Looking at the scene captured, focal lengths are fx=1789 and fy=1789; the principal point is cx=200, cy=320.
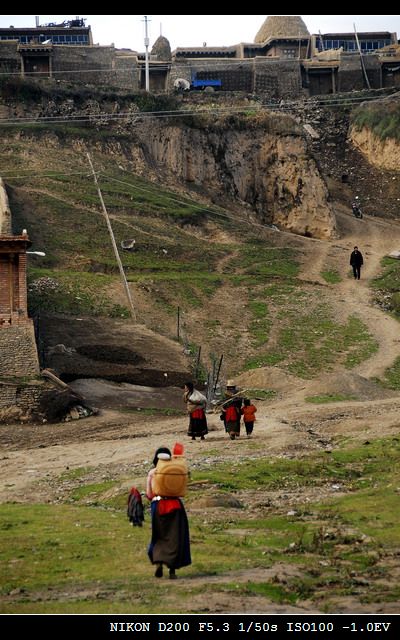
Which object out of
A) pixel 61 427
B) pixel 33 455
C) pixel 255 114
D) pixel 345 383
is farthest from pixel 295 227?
pixel 33 455

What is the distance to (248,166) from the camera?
254 feet

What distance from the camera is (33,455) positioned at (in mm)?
34656

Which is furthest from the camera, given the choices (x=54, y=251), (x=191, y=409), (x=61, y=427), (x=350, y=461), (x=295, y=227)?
(x=295, y=227)

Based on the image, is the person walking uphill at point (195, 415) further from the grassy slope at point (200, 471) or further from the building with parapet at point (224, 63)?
the building with parapet at point (224, 63)

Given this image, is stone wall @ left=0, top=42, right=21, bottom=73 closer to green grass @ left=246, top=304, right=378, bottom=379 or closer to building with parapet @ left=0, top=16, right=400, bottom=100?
building with parapet @ left=0, top=16, right=400, bottom=100

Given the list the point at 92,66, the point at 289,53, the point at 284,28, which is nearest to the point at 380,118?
the point at 289,53

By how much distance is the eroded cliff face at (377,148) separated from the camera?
267ft

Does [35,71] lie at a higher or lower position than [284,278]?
higher

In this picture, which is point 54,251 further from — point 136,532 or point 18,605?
point 18,605

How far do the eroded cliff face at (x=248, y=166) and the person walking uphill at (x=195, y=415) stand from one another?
131 feet

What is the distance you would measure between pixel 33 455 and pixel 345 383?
11343mm

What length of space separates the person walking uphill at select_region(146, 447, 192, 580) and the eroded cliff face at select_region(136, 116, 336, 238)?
52.7 meters

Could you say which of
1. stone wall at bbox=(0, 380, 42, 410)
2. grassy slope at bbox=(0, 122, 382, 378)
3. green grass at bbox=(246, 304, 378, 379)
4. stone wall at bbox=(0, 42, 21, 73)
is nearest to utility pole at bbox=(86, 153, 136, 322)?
grassy slope at bbox=(0, 122, 382, 378)

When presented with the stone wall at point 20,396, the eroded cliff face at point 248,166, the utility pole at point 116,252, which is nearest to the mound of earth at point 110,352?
the utility pole at point 116,252
